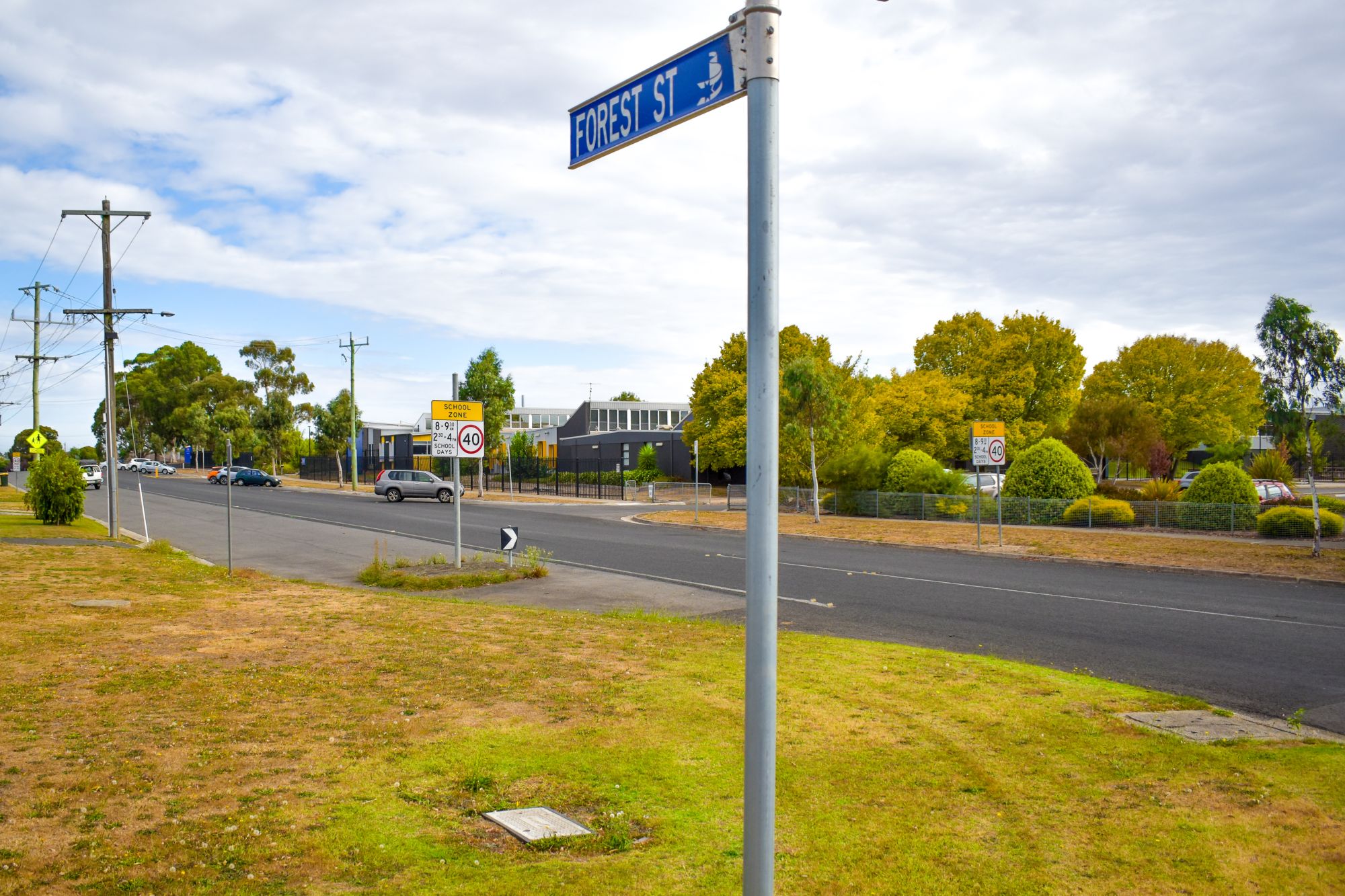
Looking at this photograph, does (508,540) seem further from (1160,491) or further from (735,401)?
(735,401)

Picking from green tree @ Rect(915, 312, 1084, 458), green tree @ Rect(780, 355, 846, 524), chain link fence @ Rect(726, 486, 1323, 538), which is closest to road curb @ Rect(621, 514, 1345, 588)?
chain link fence @ Rect(726, 486, 1323, 538)

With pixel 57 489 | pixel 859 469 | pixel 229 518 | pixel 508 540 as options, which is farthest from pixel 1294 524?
pixel 57 489

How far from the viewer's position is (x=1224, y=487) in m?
26.9

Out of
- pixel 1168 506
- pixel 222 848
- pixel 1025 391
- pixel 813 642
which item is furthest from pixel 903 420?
pixel 222 848

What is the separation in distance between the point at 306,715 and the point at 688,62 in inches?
222

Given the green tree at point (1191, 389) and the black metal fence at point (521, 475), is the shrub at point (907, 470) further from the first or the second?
the green tree at point (1191, 389)

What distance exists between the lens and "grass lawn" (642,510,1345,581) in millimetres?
19031

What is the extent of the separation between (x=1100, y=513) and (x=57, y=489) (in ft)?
103

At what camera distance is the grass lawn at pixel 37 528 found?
24328 millimetres

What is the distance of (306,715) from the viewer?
7027 millimetres

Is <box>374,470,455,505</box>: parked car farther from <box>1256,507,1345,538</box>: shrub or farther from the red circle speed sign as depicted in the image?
<box>1256,507,1345,538</box>: shrub

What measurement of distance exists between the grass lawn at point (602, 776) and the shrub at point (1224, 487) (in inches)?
839

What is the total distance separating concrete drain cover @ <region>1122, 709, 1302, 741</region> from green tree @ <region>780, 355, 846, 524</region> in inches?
950

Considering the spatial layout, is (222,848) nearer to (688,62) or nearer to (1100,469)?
(688,62)
